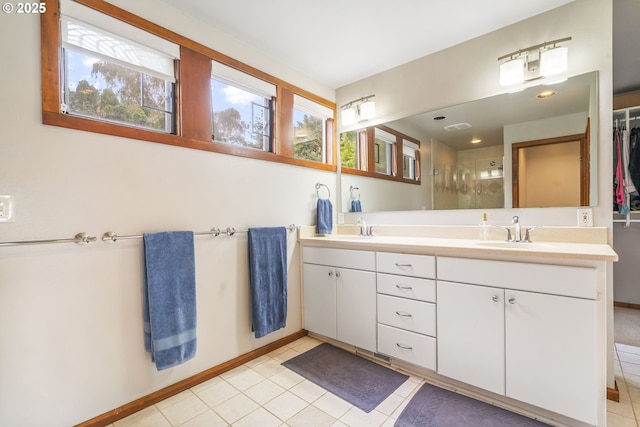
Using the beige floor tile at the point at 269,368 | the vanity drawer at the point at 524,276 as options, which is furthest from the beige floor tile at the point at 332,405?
the vanity drawer at the point at 524,276

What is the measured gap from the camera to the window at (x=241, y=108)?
2.09m

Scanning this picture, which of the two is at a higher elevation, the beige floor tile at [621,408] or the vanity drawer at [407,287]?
the vanity drawer at [407,287]

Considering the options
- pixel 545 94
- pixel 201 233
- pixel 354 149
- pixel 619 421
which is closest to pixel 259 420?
pixel 201 233

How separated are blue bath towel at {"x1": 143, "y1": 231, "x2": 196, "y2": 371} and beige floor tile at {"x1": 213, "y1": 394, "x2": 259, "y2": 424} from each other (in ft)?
1.15

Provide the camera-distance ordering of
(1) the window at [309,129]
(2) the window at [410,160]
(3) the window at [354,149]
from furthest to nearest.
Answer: (3) the window at [354,149] → (1) the window at [309,129] → (2) the window at [410,160]

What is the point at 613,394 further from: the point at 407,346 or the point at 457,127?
the point at 457,127

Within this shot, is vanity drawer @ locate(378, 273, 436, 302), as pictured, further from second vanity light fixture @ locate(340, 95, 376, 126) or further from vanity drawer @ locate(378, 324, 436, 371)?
second vanity light fixture @ locate(340, 95, 376, 126)

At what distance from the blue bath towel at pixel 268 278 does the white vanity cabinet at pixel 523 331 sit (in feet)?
3.92

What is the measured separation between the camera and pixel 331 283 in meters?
2.33

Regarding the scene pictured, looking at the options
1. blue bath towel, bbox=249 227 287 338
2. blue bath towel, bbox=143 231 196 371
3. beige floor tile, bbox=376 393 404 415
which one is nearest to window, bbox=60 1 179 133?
blue bath towel, bbox=143 231 196 371

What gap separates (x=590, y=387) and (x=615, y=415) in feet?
1.60

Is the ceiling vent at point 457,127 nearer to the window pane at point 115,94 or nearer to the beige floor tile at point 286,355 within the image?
the window pane at point 115,94

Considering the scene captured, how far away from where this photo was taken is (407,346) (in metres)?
1.88

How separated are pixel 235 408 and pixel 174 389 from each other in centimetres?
43
